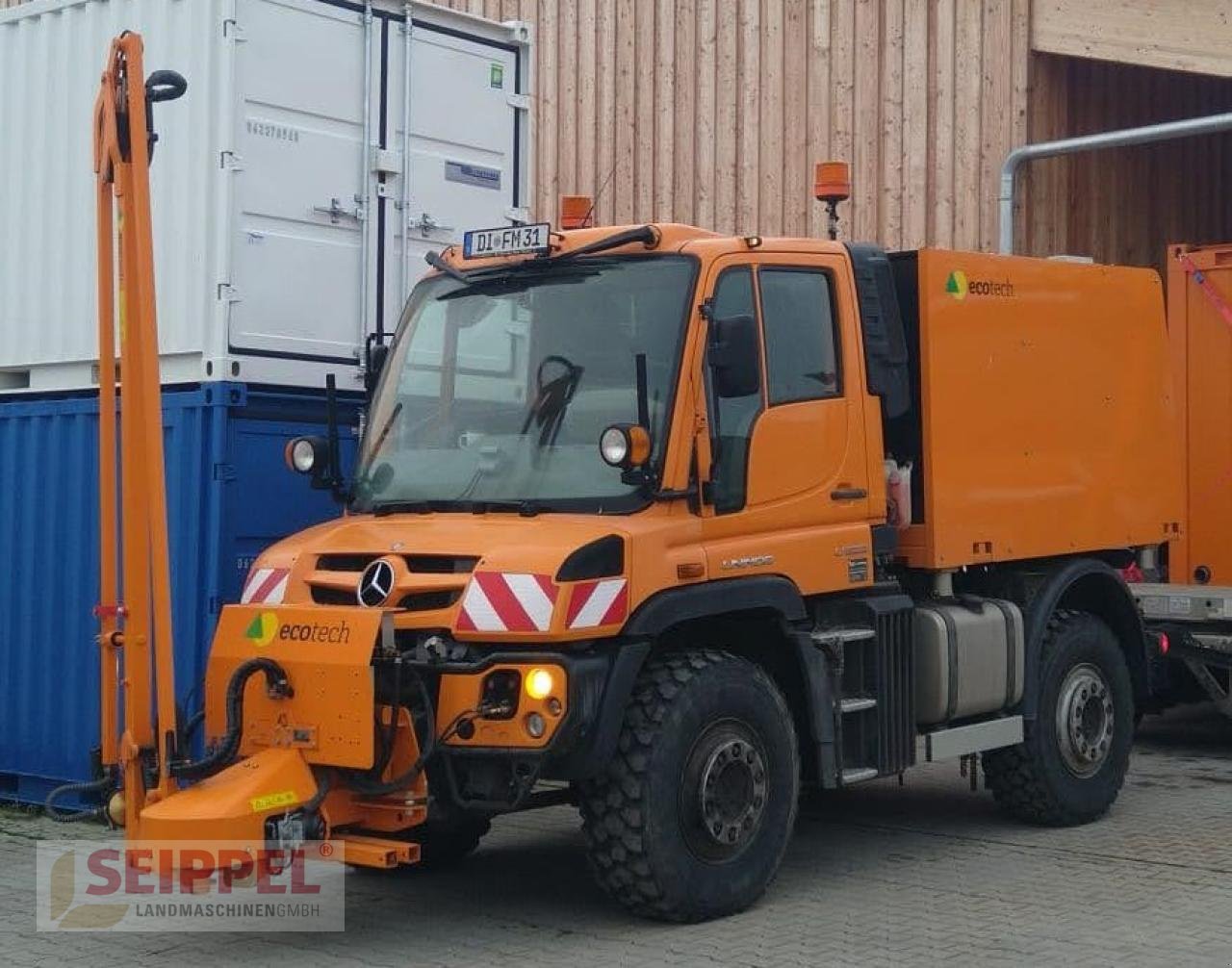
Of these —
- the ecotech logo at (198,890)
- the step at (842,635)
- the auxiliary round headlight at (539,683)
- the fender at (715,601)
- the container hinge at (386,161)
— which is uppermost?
the container hinge at (386,161)

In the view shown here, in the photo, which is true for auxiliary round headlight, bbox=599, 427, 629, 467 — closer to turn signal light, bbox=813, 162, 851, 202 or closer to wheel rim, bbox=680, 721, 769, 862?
wheel rim, bbox=680, 721, 769, 862

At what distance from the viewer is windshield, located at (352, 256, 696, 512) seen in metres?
7.36

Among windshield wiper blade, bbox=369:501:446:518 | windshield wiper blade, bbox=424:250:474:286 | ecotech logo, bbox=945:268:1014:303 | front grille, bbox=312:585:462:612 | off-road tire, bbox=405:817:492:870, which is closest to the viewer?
front grille, bbox=312:585:462:612

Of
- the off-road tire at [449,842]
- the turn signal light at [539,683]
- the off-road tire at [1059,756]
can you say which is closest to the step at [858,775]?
the off-road tire at [1059,756]

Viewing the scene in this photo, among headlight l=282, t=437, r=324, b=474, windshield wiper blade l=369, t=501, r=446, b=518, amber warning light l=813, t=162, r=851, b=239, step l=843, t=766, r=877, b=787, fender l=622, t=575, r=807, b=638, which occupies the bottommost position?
step l=843, t=766, r=877, b=787

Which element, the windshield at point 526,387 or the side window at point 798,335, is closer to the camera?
the windshield at point 526,387

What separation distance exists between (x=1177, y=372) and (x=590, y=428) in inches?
259

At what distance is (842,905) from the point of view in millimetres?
7688

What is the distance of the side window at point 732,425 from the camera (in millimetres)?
7461

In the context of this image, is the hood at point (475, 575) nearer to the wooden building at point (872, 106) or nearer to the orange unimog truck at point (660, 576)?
the orange unimog truck at point (660, 576)

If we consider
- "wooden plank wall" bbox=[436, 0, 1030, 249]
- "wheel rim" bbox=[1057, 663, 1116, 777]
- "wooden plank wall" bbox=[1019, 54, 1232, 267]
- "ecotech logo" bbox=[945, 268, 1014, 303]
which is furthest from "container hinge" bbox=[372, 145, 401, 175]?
"wooden plank wall" bbox=[1019, 54, 1232, 267]

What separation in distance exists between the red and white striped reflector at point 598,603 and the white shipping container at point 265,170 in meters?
2.84

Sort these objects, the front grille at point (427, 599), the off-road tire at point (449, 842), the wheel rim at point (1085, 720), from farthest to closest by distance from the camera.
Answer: the wheel rim at point (1085, 720)
the off-road tire at point (449, 842)
the front grille at point (427, 599)

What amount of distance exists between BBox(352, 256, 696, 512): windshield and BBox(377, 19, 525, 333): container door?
5.81ft
